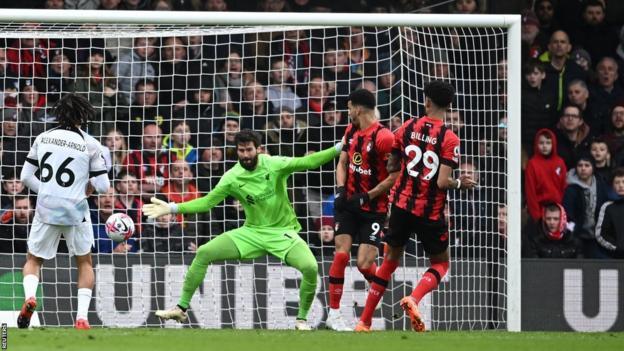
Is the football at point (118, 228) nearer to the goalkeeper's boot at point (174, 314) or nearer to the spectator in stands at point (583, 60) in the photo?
the goalkeeper's boot at point (174, 314)

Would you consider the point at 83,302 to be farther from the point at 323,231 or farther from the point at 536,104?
the point at 536,104

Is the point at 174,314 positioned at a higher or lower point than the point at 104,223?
lower

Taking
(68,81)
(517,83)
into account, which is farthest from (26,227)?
(517,83)

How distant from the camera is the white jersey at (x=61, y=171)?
1199 cm

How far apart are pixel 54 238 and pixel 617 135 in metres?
7.25

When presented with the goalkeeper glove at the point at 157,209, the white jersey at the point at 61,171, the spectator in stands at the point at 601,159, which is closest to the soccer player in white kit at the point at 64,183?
the white jersey at the point at 61,171

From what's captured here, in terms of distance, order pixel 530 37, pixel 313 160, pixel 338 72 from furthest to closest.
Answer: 1. pixel 530 37
2. pixel 338 72
3. pixel 313 160

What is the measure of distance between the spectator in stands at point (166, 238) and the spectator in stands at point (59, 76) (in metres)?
1.19

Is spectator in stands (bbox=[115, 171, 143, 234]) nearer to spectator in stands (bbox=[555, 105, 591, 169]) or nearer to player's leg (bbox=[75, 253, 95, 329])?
player's leg (bbox=[75, 253, 95, 329])

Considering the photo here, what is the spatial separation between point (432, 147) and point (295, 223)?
2.10 metres

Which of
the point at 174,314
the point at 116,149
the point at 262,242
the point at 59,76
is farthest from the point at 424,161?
the point at 59,76

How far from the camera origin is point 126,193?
1498 centimetres

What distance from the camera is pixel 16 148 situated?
14.8m

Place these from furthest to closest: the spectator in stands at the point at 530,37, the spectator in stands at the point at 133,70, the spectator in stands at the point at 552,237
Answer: the spectator in stands at the point at 530,37 → the spectator in stands at the point at 552,237 → the spectator in stands at the point at 133,70
